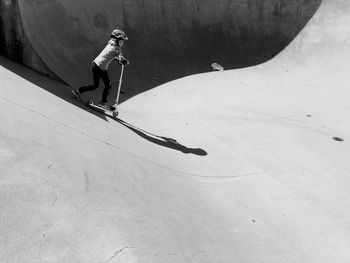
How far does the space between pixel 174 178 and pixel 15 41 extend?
16.5 ft

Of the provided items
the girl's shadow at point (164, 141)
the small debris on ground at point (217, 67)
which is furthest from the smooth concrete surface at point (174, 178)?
the small debris on ground at point (217, 67)

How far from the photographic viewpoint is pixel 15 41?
26.4 feet

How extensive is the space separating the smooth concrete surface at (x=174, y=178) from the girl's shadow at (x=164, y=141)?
0.09ft

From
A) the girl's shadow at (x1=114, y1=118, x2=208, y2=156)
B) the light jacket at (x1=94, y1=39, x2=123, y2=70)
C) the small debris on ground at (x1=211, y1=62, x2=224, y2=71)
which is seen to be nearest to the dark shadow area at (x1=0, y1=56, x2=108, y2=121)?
the girl's shadow at (x1=114, y1=118, x2=208, y2=156)

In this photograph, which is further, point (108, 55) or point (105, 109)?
point (105, 109)

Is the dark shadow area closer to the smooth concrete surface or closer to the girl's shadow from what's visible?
the smooth concrete surface

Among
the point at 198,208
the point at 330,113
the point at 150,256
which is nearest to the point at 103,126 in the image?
the point at 198,208

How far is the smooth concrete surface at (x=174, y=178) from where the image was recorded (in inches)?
113

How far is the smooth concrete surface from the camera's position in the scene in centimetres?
287

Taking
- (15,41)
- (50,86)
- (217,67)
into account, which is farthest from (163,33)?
(50,86)

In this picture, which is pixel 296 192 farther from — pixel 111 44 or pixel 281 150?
pixel 111 44

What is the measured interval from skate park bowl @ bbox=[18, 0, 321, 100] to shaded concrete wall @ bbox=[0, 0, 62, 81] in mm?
571

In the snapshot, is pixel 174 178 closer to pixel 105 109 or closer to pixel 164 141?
pixel 164 141

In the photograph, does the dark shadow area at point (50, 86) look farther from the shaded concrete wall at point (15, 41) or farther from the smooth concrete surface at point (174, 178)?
the shaded concrete wall at point (15, 41)
